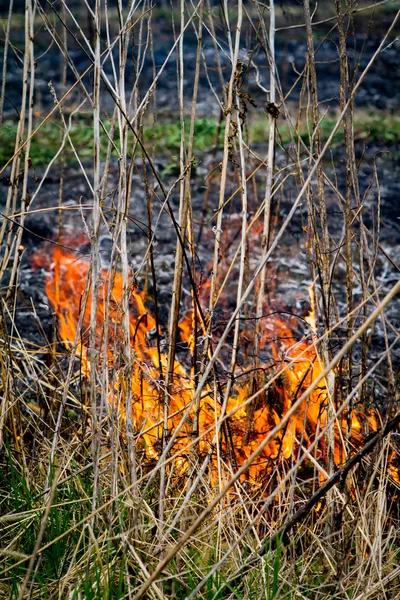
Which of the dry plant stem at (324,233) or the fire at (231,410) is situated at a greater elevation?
the dry plant stem at (324,233)

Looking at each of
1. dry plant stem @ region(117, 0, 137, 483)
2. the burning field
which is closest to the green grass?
the burning field

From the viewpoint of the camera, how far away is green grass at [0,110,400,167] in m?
5.45

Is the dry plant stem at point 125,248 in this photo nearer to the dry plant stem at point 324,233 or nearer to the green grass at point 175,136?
the dry plant stem at point 324,233

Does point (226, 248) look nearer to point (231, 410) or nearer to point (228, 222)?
point (228, 222)

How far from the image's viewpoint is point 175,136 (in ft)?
19.1

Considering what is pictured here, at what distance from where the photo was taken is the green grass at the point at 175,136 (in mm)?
5453

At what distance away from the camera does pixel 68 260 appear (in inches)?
138

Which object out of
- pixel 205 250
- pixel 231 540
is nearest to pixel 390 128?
pixel 205 250

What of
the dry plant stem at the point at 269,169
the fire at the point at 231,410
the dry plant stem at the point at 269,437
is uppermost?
the dry plant stem at the point at 269,169

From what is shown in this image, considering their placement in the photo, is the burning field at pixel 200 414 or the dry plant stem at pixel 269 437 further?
the burning field at pixel 200 414

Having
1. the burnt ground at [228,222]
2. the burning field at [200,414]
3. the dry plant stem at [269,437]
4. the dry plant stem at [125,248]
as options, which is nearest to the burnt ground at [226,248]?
the burnt ground at [228,222]

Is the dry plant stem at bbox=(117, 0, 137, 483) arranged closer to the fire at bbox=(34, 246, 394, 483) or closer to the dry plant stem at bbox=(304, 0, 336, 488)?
the fire at bbox=(34, 246, 394, 483)

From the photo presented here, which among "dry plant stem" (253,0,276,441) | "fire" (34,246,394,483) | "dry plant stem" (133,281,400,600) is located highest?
"dry plant stem" (253,0,276,441)

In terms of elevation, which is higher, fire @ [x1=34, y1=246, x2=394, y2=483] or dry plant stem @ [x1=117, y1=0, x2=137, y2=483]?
dry plant stem @ [x1=117, y1=0, x2=137, y2=483]
